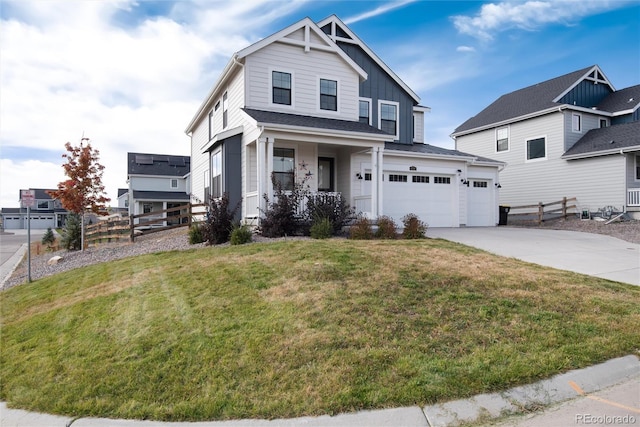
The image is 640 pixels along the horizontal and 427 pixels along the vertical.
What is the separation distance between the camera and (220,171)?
14.7 m

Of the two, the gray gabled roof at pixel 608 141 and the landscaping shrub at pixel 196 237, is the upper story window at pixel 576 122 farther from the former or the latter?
the landscaping shrub at pixel 196 237

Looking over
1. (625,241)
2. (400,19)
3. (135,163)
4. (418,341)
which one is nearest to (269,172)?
(400,19)

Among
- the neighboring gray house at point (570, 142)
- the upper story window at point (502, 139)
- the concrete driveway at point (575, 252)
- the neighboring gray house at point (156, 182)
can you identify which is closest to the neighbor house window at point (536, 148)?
the neighboring gray house at point (570, 142)

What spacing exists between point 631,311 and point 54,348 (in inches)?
295

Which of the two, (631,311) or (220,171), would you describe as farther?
(220,171)

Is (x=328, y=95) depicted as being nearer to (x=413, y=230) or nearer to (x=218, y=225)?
Answer: (x=413, y=230)

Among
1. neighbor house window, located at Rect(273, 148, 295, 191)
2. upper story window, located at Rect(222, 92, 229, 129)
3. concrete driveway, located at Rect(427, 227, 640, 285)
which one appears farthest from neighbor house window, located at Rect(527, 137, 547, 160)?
upper story window, located at Rect(222, 92, 229, 129)

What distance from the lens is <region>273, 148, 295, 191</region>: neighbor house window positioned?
44.2ft

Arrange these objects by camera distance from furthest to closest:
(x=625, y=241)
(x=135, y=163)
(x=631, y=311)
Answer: (x=135, y=163) → (x=625, y=241) → (x=631, y=311)

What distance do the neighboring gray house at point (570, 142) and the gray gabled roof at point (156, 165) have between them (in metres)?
27.7

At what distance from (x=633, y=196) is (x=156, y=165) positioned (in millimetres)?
37473

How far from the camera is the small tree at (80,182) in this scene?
630 inches

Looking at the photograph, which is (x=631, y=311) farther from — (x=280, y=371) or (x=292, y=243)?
(x=292, y=243)

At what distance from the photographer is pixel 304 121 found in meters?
13.2
